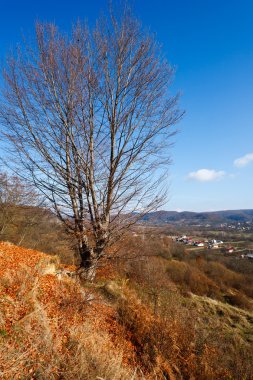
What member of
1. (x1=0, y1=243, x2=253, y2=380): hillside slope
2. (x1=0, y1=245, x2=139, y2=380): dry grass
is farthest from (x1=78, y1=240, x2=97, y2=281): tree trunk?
(x1=0, y1=245, x2=139, y2=380): dry grass

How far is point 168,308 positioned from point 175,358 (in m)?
2.85

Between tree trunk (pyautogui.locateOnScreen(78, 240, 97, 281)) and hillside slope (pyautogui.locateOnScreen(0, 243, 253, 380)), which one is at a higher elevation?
tree trunk (pyautogui.locateOnScreen(78, 240, 97, 281))

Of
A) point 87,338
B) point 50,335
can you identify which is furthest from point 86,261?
point 50,335

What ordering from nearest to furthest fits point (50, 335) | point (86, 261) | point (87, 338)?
point (50, 335) < point (87, 338) < point (86, 261)

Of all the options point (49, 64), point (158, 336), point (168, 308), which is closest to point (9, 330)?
point (158, 336)

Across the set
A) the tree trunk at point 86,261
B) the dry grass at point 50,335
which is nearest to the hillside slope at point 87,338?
the dry grass at point 50,335

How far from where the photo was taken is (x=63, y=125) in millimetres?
4801

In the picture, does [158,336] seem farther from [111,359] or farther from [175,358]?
[111,359]

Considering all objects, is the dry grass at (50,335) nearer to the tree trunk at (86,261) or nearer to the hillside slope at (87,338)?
the hillside slope at (87,338)

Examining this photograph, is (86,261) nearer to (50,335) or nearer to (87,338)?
(87,338)

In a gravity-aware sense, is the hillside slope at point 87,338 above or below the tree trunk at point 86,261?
below

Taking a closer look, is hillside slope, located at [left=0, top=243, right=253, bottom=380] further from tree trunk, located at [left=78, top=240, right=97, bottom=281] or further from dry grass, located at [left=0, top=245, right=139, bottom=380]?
tree trunk, located at [left=78, top=240, right=97, bottom=281]

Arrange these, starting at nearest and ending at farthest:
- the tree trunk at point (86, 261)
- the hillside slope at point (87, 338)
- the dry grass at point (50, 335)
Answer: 1. the dry grass at point (50, 335)
2. the hillside slope at point (87, 338)
3. the tree trunk at point (86, 261)

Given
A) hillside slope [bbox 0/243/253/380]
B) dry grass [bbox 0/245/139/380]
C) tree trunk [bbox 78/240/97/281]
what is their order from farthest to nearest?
tree trunk [bbox 78/240/97/281], hillside slope [bbox 0/243/253/380], dry grass [bbox 0/245/139/380]
